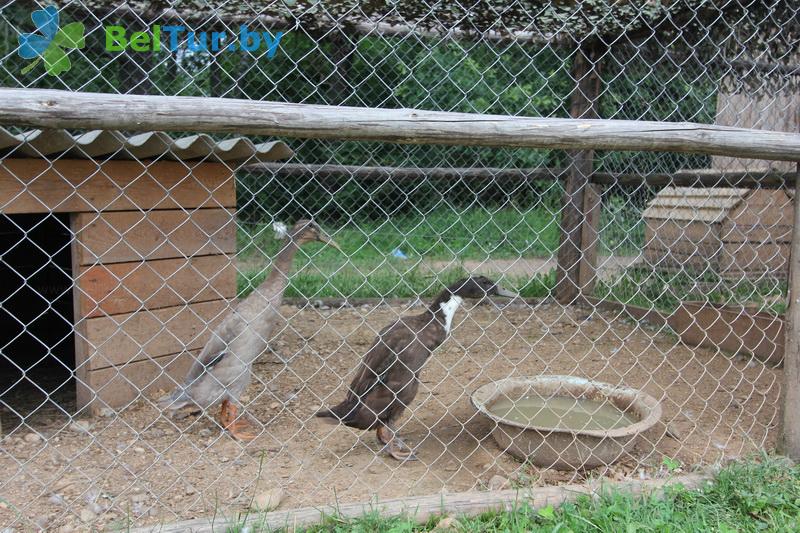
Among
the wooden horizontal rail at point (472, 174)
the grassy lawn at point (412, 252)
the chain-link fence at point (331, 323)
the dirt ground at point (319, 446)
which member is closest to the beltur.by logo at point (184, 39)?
the chain-link fence at point (331, 323)

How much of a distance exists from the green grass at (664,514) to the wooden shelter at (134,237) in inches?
61.0

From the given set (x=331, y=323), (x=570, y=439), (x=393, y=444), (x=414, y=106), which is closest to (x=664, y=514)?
(x=570, y=439)

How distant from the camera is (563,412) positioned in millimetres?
3402

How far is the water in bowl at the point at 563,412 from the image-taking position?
3258mm

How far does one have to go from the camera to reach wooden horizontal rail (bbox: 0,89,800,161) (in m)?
1.98

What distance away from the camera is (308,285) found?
266 inches

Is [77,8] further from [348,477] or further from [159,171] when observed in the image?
[348,477]

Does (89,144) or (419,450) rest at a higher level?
(89,144)

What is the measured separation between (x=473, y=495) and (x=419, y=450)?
2.87 ft

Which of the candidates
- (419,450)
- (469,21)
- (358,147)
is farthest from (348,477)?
(358,147)

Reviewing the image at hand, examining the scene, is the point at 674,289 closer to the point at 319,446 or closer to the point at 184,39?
the point at 319,446

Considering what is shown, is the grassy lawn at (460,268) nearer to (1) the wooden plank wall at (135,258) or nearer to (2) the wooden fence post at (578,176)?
(2) the wooden fence post at (578,176)

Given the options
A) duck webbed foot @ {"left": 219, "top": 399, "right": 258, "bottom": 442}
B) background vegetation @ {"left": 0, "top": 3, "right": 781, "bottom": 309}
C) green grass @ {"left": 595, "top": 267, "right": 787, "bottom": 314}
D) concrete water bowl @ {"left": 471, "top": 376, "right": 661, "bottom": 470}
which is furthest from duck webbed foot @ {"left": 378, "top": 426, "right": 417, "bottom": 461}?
green grass @ {"left": 595, "top": 267, "right": 787, "bottom": 314}

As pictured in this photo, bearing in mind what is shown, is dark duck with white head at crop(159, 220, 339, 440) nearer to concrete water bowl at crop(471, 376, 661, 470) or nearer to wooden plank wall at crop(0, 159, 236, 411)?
wooden plank wall at crop(0, 159, 236, 411)
